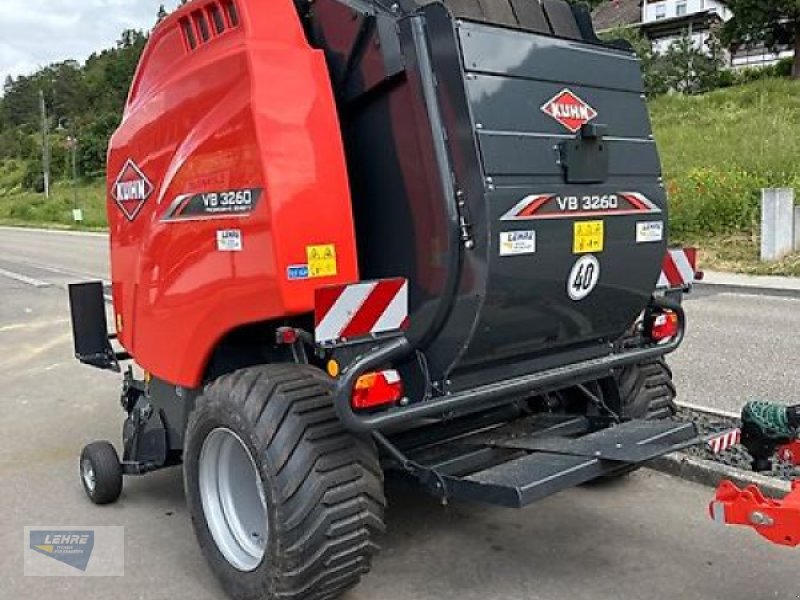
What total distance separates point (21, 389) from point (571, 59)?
6.08 m

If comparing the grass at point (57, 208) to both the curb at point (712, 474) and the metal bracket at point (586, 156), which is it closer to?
the curb at point (712, 474)

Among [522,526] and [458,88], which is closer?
[458,88]

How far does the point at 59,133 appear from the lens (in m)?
92.4

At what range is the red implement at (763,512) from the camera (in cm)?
294

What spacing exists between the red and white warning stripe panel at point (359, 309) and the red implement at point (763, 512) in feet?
4.25

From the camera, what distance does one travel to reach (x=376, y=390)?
3311 mm

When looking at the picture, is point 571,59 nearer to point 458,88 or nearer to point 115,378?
point 458,88

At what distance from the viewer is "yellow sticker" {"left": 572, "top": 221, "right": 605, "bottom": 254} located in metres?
3.62

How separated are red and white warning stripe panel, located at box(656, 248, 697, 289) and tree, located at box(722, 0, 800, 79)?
41054 mm

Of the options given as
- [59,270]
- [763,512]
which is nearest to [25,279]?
[59,270]

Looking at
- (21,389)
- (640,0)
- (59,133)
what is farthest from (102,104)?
(21,389)

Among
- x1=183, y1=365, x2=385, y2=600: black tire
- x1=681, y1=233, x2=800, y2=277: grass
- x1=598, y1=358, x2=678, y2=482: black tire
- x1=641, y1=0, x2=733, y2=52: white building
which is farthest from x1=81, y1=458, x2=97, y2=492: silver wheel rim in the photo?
x1=641, y1=0, x2=733, y2=52: white building

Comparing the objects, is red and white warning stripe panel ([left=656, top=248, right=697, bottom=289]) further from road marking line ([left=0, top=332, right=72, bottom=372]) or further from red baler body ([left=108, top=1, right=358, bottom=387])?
road marking line ([left=0, top=332, right=72, bottom=372])

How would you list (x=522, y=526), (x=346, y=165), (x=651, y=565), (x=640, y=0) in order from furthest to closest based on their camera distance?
(x=640, y=0)
(x=522, y=526)
(x=651, y=565)
(x=346, y=165)
